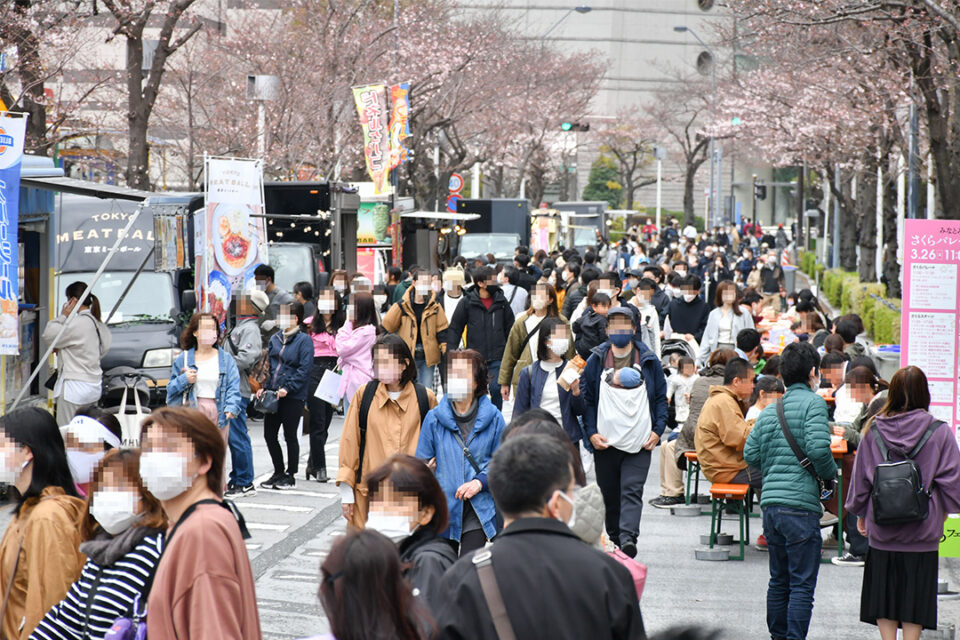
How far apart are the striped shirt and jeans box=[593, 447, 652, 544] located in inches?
194

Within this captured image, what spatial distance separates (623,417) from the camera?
8500 millimetres

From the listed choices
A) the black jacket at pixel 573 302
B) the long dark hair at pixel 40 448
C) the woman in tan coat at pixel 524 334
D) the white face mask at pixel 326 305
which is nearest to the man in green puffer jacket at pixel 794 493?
the long dark hair at pixel 40 448

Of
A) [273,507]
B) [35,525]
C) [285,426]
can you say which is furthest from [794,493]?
[285,426]

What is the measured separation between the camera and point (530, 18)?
74.8m

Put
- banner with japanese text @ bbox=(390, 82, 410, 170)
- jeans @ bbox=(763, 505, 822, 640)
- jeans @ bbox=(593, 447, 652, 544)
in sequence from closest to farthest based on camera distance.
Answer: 1. jeans @ bbox=(763, 505, 822, 640)
2. jeans @ bbox=(593, 447, 652, 544)
3. banner with japanese text @ bbox=(390, 82, 410, 170)

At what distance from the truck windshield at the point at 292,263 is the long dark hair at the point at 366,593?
16897 mm

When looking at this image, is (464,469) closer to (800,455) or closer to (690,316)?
(800,455)

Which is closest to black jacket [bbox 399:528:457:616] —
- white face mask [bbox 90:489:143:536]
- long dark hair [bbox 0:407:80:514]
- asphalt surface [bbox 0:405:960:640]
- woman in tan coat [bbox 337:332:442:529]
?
white face mask [bbox 90:489:143:536]

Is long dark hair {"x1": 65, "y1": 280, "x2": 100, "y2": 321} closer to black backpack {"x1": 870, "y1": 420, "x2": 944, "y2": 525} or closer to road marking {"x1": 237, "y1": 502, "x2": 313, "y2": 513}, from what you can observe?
road marking {"x1": 237, "y1": 502, "x2": 313, "y2": 513}

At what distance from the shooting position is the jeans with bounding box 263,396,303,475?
1138 centimetres

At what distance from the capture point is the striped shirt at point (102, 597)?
3949 mm

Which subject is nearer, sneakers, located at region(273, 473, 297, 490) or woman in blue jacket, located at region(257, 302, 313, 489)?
woman in blue jacket, located at region(257, 302, 313, 489)

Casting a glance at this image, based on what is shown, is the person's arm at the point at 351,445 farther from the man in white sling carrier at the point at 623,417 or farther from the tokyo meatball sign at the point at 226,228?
the tokyo meatball sign at the point at 226,228

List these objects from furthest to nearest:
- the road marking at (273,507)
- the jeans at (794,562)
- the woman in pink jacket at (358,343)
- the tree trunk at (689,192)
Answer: the tree trunk at (689,192) → the woman in pink jacket at (358,343) → the road marking at (273,507) → the jeans at (794,562)
